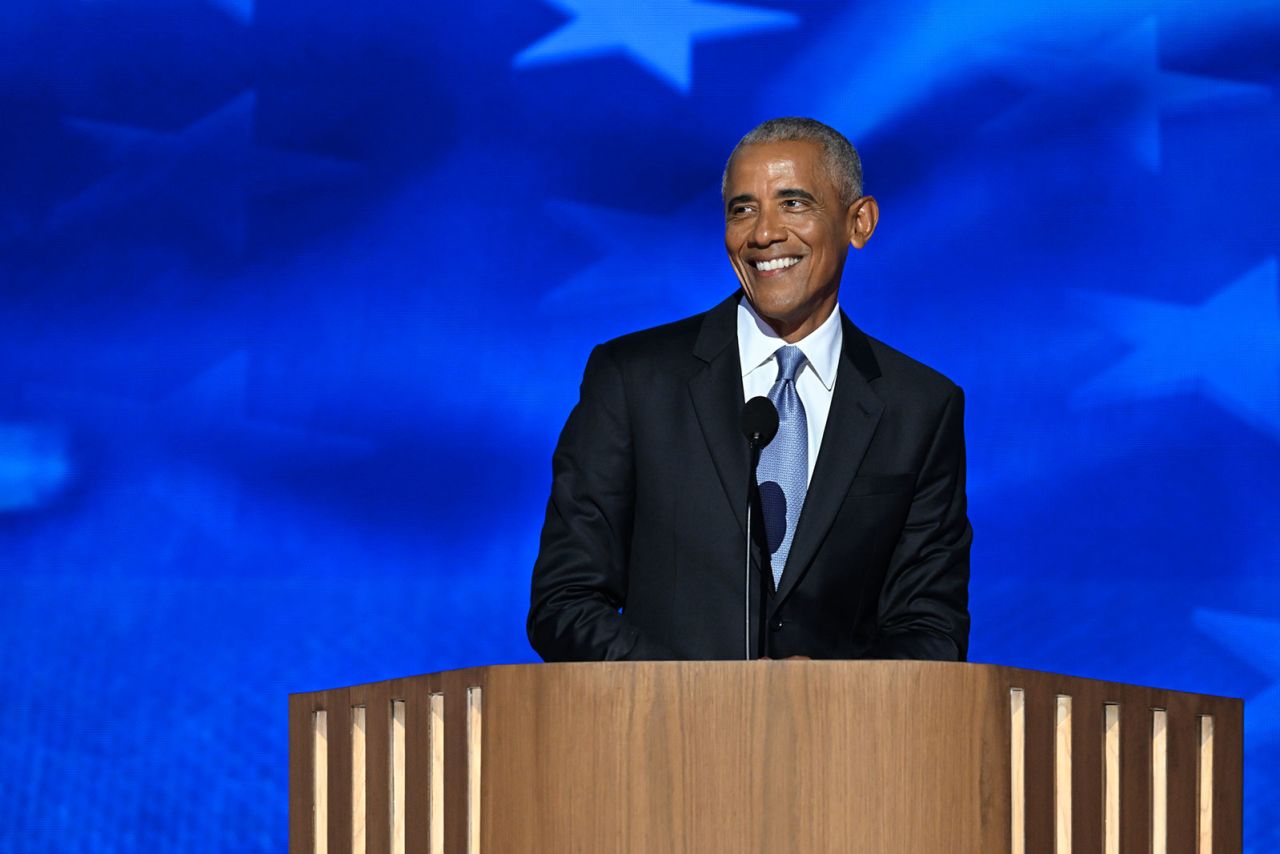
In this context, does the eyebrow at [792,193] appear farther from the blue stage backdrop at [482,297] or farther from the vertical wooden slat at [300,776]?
the blue stage backdrop at [482,297]

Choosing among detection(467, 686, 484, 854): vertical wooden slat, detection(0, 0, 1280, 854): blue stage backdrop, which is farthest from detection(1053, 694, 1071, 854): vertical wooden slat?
detection(0, 0, 1280, 854): blue stage backdrop

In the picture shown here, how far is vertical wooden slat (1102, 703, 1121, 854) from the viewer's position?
2.16 metres

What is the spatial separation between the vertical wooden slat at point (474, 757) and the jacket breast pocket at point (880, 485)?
0.66 meters

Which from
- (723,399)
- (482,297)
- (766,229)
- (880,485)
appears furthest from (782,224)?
(482,297)

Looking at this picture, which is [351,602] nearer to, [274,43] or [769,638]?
[274,43]

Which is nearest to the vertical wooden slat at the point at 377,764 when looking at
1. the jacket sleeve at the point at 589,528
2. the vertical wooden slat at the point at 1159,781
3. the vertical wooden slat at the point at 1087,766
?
the jacket sleeve at the point at 589,528

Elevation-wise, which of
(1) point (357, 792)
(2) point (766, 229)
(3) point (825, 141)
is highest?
(3) point (825, 141)

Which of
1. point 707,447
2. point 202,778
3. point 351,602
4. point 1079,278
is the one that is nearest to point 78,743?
point 202,778

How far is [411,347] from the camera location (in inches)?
165

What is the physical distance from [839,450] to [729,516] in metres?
0.17

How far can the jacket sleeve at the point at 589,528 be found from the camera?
7.98ft

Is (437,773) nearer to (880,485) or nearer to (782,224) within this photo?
(880,485)

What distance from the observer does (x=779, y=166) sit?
2.62 m

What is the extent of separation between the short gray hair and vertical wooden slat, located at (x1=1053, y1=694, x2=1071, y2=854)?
85cm
